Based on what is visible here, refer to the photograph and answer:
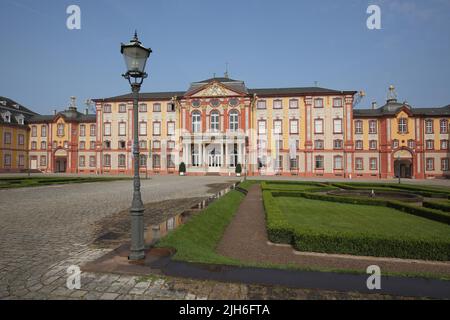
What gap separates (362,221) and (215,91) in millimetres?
37813

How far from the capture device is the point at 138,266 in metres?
4.59

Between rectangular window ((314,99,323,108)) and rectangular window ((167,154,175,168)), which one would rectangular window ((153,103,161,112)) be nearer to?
rectangular window ((167,154,175,168))

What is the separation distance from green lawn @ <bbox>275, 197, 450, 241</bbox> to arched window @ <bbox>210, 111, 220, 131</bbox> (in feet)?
108

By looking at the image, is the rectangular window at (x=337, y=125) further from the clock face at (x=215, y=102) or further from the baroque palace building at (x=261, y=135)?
the clock face at (x=215, y=102)

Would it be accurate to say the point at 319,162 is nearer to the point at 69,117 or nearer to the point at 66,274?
the point at 66,274

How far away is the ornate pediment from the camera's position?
43594 millimetres

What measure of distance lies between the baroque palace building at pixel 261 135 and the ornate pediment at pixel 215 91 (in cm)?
17

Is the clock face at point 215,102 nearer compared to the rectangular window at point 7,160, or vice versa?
the clock face at point 215,102

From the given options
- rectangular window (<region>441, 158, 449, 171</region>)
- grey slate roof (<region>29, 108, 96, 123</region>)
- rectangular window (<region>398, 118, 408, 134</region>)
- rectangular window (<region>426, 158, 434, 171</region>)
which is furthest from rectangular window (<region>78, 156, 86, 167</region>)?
rectangular window (<region>441, 158, 449, 171</region>)

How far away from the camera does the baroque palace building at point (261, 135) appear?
1606 inches

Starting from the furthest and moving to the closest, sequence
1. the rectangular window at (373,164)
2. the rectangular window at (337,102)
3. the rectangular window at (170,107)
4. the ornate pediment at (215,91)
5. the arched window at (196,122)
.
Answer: the rectangular window at (170,107) < the arched window at (196,122) < the ornate pediment at (215,91) < the rectangular window at (337,102) < the rectangular window at (373,164)

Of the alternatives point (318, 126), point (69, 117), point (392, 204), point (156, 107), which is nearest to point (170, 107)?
point (156, 107)

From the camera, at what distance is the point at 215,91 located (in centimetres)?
4394

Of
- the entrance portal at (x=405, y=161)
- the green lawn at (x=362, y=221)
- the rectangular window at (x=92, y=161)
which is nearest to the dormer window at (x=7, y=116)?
the rectangular window at (x=92, y=161)
